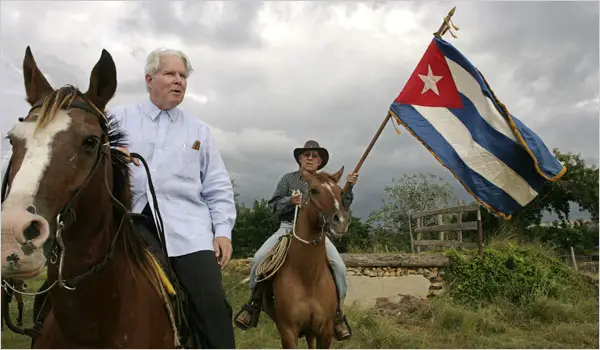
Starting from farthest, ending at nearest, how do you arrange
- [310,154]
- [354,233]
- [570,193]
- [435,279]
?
[570,193], [354,233], [435,279], [310,154]

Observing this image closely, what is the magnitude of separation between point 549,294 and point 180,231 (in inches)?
398

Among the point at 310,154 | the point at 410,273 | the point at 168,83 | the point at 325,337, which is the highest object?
the point at 310,154

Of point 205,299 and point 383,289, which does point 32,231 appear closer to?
point 205,299

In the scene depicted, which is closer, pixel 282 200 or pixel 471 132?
pixel 282 200

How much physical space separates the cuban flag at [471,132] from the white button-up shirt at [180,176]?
3.99m

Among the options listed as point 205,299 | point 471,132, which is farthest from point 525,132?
point 205,299

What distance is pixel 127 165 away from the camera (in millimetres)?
2369

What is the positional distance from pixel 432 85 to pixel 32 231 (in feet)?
19.0

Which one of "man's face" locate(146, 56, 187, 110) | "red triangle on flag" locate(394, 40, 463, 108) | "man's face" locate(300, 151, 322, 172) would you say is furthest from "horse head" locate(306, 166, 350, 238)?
"man's face" locate(146, 56, 187, 110)

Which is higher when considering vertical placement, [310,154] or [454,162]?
[310,154]

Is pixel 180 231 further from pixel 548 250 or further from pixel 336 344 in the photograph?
pixel 548 250

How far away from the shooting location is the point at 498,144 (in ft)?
20.6

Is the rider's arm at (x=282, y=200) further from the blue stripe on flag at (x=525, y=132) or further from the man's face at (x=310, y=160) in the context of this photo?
the blue stripe on flag at (x=525, y=132)

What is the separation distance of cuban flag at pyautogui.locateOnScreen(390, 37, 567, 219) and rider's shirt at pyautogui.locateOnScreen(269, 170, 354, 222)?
1402mm
